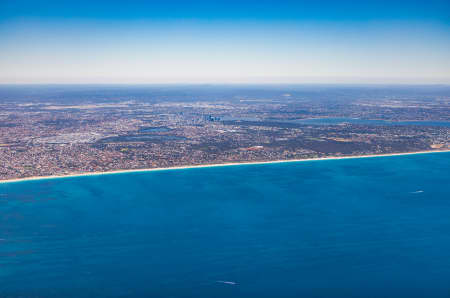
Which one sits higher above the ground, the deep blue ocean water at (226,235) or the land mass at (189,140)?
the land mass at (189,140)

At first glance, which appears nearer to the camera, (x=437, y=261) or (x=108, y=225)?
(x=437, y=261)

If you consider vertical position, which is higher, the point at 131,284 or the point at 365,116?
the point at 365,116

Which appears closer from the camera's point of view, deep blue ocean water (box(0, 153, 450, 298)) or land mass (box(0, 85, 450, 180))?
deep blue ocean water (box(0, 153, 450, 298))

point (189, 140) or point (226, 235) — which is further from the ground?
point (189, 140)

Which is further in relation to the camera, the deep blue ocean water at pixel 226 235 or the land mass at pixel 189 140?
the land mass at pixel 189 140

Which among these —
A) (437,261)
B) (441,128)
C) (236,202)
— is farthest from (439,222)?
(441,128)

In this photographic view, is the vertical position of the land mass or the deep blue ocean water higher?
the land mass

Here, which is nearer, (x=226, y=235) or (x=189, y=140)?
(x=226, y=235)

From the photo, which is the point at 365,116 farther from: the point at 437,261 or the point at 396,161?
the point at 437,261
